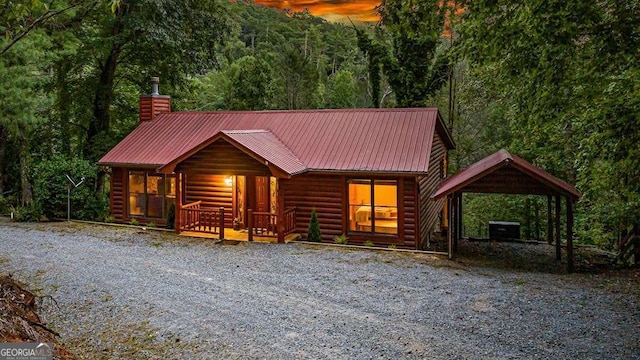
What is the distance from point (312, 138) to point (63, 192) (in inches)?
364

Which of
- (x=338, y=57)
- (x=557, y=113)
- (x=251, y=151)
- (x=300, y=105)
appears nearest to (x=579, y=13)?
(x=557, y=113)

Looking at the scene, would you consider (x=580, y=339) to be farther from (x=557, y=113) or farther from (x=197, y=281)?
(x=197, y=281)

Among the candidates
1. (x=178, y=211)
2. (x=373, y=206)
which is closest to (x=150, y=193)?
(x=178, y=211)

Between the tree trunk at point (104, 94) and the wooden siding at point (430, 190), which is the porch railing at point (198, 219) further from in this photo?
the tree trunk at point (104, 94)

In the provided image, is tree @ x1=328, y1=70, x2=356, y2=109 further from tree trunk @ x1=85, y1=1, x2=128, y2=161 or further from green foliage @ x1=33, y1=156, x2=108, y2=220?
green foliage @ x1=33, y1=156, x2=108, y2=220

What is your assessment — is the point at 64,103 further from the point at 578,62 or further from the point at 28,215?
the point at 578,62

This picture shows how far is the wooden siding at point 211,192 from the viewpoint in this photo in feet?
50.7

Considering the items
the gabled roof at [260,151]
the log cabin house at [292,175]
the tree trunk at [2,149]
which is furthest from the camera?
the tree trunk at [2,149]

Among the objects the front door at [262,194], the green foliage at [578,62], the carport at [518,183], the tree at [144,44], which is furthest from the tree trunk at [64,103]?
the green foliage at [578,62]

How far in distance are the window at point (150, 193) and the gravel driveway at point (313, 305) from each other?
11.8 feet

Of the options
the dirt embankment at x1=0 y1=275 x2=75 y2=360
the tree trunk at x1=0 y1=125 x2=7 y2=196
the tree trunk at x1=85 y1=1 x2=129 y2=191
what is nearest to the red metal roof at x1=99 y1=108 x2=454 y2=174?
the tree trunk at x1=85 y1=1 x2=129 y2=191

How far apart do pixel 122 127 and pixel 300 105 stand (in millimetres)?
13437

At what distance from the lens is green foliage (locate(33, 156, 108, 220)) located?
55.3 feet

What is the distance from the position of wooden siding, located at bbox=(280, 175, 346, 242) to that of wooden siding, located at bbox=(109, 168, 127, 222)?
20.4 ft
